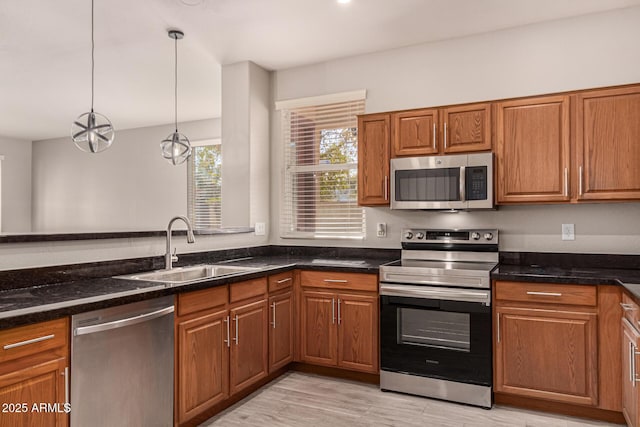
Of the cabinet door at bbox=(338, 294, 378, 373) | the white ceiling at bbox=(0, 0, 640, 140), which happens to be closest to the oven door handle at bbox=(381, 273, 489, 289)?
the cabinet door at bbox=(338, 294, 378, 373)

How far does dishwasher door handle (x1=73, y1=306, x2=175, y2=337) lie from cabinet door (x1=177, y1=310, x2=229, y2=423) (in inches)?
6.4

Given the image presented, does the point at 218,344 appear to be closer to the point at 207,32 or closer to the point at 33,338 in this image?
the point at 33,338

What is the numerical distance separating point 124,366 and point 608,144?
313 centimetres

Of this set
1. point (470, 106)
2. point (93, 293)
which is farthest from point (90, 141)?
point (470, 106)

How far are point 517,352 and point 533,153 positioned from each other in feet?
4.40

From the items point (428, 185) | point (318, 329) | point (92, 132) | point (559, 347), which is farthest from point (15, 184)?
point (559, 347)

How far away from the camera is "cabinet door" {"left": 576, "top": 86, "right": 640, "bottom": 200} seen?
9.10 feet

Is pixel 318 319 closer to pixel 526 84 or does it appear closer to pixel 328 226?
pixel 328 226

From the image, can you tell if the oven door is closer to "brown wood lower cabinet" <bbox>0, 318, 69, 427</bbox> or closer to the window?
"brown wood lower cabinet" <bbox>0, 318, 69, 427</bbox>

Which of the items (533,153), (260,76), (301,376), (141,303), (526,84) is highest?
(260,76)

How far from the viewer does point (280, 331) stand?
10.9 feet

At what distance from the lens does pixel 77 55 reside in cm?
402

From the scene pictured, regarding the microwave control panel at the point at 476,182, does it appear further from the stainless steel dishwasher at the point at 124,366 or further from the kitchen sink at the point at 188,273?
the stainless steel dishwasher at the point at 124,366

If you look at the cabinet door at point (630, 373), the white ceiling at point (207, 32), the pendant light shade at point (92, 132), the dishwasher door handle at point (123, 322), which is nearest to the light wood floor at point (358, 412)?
the cabinet door at point (630, 373)
